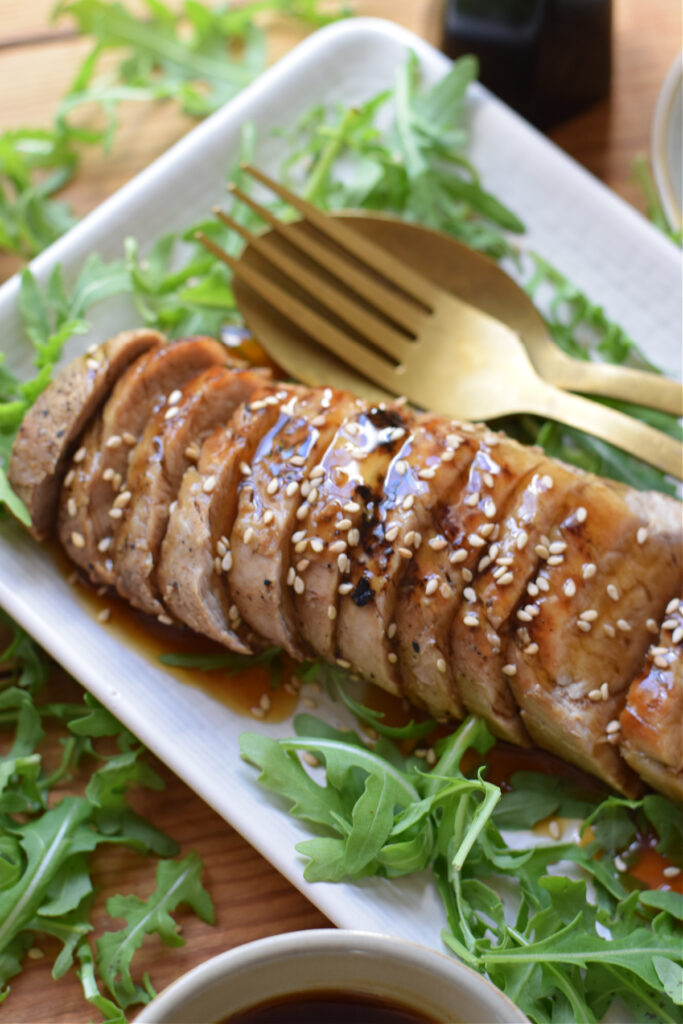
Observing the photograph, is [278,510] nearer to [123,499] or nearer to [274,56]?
[123,499]

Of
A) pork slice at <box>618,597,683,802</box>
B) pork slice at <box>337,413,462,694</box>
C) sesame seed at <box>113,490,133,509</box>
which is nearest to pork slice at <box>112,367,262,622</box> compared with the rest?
sesame seed at <box>113,490,133,509</box>

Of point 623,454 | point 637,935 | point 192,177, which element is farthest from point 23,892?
point 192,177

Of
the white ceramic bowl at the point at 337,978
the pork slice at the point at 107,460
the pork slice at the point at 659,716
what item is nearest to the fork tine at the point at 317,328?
the pork slice at the point at 107,460

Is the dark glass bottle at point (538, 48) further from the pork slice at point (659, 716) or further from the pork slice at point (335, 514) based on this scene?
the pork slice at point (659, 716)

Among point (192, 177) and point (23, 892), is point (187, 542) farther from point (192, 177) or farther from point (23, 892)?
point (192, 177)

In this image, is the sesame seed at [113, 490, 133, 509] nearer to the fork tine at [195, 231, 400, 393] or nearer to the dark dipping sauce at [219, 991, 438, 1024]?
the fork tine at [195, 231, 400, 393]

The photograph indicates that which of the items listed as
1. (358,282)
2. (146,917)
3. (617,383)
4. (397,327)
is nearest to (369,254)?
(358,282)
